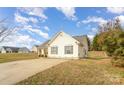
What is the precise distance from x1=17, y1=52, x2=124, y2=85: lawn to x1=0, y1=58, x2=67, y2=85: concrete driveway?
1.10ft

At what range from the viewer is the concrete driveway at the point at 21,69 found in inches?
256

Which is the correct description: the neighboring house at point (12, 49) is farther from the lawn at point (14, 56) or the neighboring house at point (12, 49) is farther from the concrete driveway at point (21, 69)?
the concrete driveway at point (21, 69)

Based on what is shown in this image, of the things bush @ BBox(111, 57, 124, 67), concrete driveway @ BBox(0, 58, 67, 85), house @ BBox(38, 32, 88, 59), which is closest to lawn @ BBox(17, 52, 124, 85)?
bush @ BBox(111, 57, 124, 67)

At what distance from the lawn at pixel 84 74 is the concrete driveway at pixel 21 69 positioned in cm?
33

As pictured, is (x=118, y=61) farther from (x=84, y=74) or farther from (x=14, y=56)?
(x=14, y=56)

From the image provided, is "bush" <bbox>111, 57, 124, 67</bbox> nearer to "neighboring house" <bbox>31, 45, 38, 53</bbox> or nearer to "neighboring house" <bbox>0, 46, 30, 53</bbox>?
"neighboring house" <bbox>31, 45, 38, 53</bbox>

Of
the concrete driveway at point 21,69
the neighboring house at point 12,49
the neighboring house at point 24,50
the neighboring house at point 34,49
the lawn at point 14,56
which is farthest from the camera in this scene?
the lawn at point 14,56

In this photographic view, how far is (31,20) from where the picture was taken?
7391mm

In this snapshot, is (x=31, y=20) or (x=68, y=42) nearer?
(x=31, y=20)

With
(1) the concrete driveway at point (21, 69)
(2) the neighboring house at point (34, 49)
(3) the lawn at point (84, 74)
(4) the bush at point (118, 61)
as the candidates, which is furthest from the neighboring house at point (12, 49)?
(4) the bush at point (118, 61)

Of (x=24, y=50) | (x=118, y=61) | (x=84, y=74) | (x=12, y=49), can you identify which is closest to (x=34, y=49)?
(x=24, y=50)
